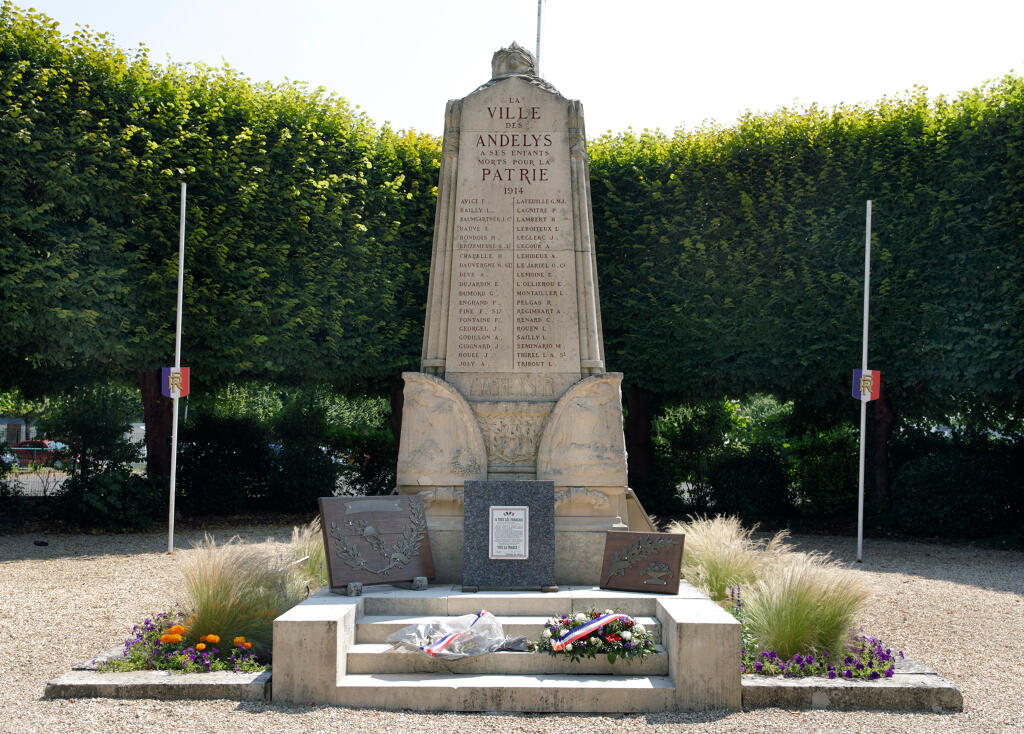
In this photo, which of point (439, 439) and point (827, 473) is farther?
point (827, 473)

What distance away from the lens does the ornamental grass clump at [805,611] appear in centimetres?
578

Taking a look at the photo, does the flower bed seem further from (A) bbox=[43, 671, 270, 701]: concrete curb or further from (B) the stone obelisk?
(B) the stone obelisk

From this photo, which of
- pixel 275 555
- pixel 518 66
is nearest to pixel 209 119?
pixel 518 66

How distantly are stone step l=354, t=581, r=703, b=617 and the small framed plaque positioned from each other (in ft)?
1.11

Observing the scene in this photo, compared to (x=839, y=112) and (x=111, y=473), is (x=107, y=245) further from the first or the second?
(x=839, y=112)

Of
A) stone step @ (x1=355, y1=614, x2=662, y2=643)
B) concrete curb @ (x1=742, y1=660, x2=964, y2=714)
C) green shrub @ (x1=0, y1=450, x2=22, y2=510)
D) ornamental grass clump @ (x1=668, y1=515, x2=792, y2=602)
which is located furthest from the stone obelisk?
green shrub @ (x1=0, y1=450, x2=22, y2=510)

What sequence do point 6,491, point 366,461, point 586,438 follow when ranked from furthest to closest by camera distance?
1. point 366,461
2. point 6,491
3. point 586,438

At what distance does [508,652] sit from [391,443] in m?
11.5

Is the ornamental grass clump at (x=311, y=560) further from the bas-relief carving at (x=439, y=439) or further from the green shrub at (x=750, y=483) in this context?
the green shrub at (x=750, y=483)

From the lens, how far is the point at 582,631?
543 centimetres

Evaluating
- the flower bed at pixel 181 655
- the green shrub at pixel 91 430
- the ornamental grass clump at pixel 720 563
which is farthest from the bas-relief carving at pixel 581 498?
the green shrub at pixel 91 430

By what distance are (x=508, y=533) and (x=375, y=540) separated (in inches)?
41.6

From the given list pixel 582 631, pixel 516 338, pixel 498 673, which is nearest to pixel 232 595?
pixel 498 673

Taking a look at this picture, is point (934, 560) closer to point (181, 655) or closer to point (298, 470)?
point (181, 655)
